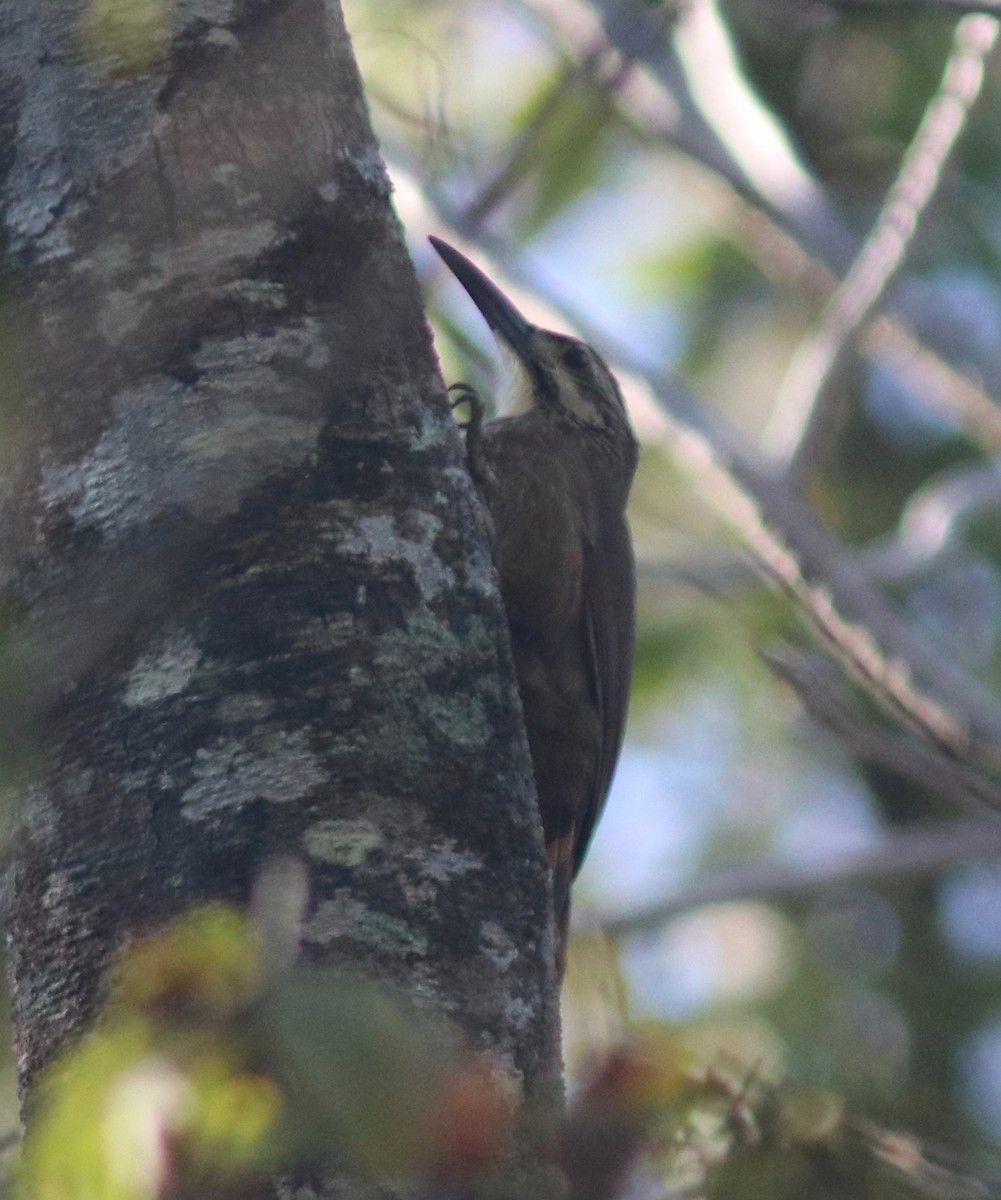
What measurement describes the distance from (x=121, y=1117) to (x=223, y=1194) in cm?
34

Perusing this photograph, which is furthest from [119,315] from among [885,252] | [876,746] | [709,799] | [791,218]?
[709,799]

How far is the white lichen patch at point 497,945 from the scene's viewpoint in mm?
1994

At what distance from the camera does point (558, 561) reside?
401cm

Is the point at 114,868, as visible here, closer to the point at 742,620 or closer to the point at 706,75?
the point at 742,620

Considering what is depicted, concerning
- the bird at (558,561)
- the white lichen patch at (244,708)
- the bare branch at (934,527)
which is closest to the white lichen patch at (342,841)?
the white lichen patch at (244,708)

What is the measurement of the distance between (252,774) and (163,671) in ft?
0.54

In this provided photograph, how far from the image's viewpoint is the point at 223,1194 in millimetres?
1492

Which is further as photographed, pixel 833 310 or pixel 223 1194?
pixel 833 310

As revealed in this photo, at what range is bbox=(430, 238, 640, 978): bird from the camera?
3791 millimetres

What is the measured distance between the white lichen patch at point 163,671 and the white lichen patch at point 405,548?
0.76ft

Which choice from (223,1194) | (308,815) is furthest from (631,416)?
(223,1194)

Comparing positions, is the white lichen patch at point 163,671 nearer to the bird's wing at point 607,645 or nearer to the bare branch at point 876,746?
the bare branch at point 876,746

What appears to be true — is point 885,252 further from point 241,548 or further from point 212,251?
point 241,548

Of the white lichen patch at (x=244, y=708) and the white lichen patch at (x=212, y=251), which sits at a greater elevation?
the white lichen patch at (x=212, y=251)
